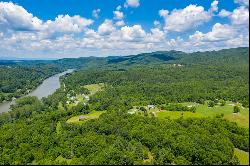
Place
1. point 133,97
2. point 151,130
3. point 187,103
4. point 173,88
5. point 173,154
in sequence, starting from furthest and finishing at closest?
point 173,88, point 133,97, point 187,103, point 151,130, point 173,154

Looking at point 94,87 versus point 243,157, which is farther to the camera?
point 94,87

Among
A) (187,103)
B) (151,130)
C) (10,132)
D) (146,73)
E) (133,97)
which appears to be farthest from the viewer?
(146,73)

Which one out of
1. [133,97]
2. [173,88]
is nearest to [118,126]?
[133,97]

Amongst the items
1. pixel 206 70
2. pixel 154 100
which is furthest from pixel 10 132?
pixel 206 70

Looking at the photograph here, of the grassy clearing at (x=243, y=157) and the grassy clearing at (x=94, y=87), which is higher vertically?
the grassy clearing at (x=243, y=157)

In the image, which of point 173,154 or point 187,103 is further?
point 187,103

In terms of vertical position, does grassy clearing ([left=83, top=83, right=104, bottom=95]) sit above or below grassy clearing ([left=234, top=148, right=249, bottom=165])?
below

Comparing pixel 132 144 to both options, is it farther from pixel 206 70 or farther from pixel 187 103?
pixel 206 70

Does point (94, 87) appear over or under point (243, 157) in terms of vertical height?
under

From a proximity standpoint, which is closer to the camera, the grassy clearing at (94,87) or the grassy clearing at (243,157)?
the grassy clearing at (243,157)

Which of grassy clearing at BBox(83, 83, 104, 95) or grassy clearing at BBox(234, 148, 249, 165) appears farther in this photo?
A: grassy clearing at BBox(83, 83, 104, 95)
